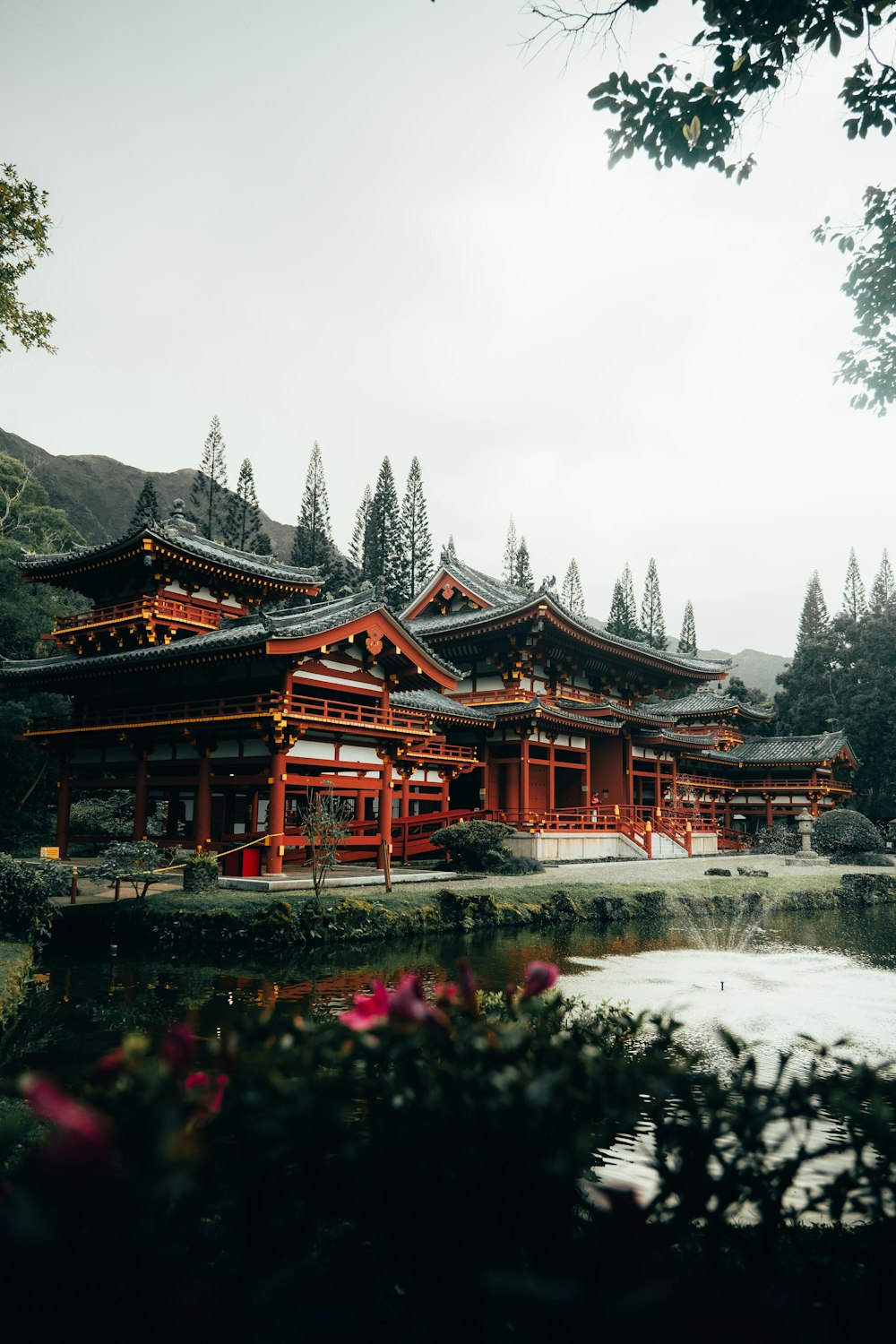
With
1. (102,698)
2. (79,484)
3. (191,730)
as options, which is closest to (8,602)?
(102,698)

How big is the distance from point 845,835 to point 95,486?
324 ft

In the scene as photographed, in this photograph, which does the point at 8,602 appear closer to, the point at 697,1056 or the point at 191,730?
the point at 191,730

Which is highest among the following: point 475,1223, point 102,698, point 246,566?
point 246,566

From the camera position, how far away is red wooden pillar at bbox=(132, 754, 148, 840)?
2283cm

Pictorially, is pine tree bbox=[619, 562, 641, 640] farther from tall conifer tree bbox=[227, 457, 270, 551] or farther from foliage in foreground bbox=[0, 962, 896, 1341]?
foliage in foreground bbox=[0, 962, 896, 1341]

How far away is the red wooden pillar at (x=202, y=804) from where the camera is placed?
20812mm

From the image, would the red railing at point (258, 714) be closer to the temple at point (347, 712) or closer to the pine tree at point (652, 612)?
the temple at point (347, 712)

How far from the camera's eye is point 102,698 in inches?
1020

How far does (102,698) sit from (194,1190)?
25683 millimetres

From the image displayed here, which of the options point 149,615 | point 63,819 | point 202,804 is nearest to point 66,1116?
point 202,804

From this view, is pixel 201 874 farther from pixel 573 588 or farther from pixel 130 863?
pixel 573 588

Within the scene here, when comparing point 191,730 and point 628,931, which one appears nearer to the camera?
point 628,931

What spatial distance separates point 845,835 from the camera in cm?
3406

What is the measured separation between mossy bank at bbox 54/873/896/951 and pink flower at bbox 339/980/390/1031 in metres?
12.6
